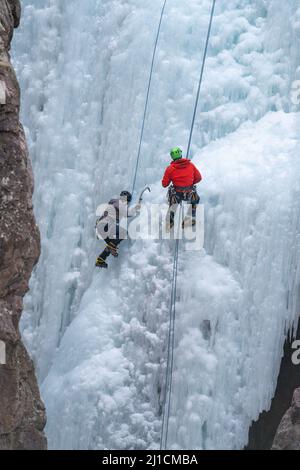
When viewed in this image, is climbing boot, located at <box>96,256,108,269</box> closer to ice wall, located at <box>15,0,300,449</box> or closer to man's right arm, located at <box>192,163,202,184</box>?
ice wall, located at <box>15,0,300,449</box>

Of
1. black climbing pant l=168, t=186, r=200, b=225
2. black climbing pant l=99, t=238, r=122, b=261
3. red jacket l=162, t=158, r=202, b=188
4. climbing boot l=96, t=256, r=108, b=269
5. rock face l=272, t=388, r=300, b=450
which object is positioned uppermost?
red jacket l=162, t=158, r=202, b=188

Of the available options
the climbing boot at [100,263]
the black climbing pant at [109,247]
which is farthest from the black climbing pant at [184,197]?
the climbing boot at [100,263]

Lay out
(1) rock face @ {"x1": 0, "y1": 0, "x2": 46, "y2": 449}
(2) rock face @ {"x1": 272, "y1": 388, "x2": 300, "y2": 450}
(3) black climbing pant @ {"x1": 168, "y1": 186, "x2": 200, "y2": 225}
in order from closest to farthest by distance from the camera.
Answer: (1) rock face @ {"x1": 0, "y1": 0, "x2": 46, "y2": 449} → (2) rock face @ {"x1": 272, "y1": 388, "x2": 300, "y2": 450} → (3) black climbing pant @ {"x1": 168, "y1": 186, "x2": 200, "y2": 225}

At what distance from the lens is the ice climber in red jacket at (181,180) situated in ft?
18.9

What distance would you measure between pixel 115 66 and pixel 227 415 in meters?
3.73

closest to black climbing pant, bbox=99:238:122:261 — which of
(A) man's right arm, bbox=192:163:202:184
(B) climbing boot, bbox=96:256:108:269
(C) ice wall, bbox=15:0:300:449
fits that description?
(B) climbing boot, bbox=96:256:108:269

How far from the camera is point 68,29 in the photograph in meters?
7.23

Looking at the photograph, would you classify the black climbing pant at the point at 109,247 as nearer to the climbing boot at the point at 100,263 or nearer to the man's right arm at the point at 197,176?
the climbing boot at the point at 100,263

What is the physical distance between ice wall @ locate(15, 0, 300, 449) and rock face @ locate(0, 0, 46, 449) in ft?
4.87

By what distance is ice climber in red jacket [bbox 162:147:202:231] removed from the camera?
576 cm

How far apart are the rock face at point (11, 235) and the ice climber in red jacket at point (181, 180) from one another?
1503 millimetres

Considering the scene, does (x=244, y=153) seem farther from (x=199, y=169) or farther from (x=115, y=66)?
(x=115, y=66)

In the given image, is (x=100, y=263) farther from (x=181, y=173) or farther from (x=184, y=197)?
(x=181, y=173)

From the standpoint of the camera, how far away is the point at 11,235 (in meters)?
4.48
